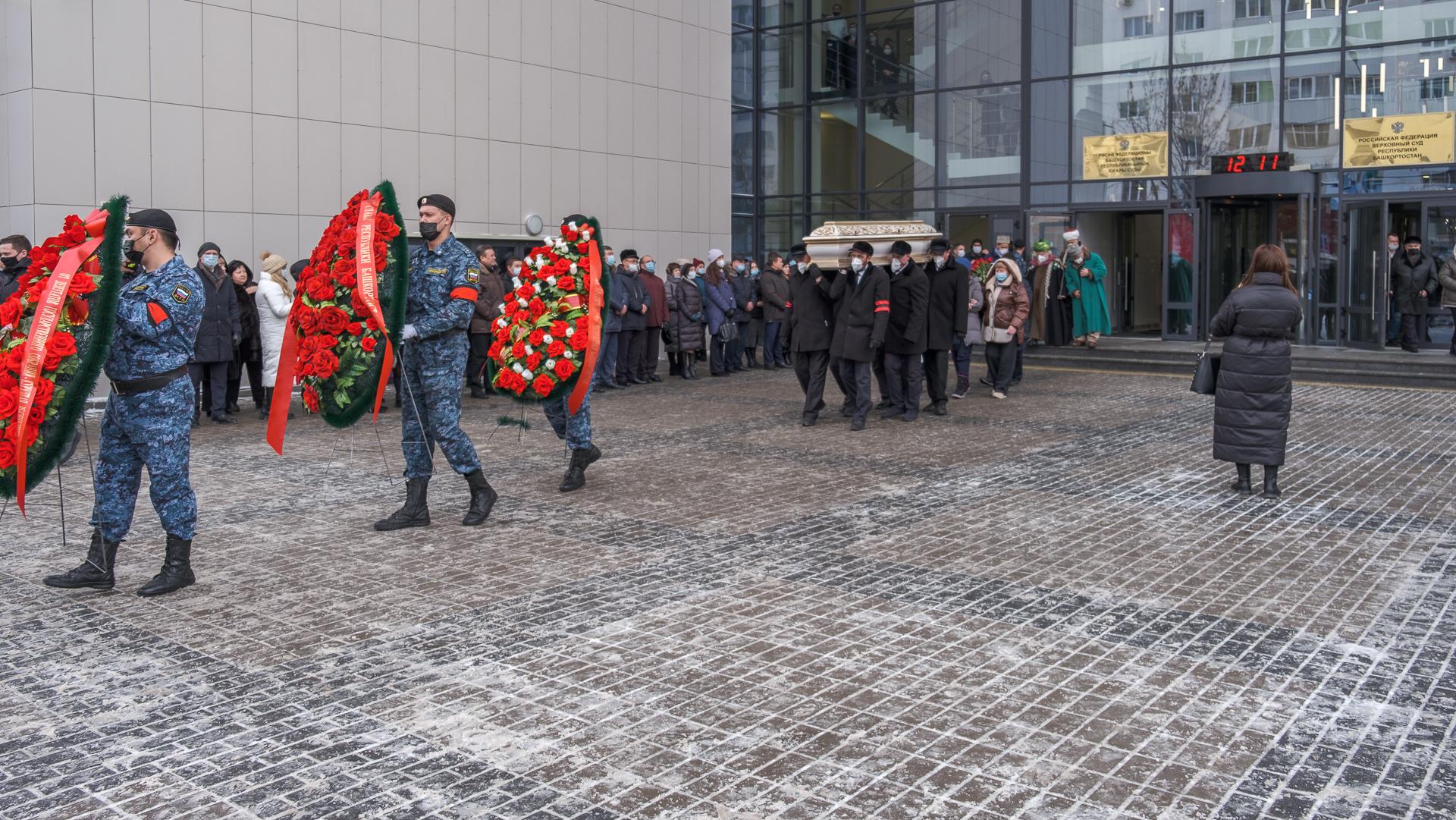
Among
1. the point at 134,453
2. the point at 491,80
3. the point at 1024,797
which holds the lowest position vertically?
the point at 1024,797

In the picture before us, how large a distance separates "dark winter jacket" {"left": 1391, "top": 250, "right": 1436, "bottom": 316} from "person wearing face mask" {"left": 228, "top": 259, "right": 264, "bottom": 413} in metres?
16.2

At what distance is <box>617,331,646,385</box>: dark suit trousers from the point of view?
18312 mm

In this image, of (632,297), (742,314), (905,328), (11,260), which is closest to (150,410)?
(11,260)

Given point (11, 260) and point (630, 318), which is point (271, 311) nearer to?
point (11, 260)

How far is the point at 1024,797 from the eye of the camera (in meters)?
4.10

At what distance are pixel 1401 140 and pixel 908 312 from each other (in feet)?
39.8

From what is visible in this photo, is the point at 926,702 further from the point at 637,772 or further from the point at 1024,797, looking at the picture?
the point at 637,772

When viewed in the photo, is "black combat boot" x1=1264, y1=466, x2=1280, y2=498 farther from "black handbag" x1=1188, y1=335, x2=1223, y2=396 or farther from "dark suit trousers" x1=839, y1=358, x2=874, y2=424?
"dark suit trousers" x1=839, y1=358, x2=874, y2=424

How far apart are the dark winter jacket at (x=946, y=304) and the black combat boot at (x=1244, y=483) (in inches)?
196

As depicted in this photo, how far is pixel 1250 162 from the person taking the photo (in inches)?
889

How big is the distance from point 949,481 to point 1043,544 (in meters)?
2.21

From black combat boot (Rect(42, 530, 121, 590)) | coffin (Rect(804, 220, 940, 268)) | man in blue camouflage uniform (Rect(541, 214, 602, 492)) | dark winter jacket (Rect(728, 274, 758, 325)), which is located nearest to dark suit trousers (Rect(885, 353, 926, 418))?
coffin (Rect(804, 220, 940, 268))

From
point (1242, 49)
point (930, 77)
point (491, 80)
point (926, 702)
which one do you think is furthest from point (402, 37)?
point (926, 702)

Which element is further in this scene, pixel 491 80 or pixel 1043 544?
pixel 491 80
